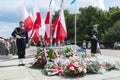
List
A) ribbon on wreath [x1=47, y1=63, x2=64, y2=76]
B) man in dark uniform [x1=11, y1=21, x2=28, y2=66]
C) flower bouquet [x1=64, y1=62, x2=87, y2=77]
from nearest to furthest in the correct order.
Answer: flower bouquet [x1=64, y1=62, x2=87, y2=77] → ribbon on wreath [x1=47, y1=63, x2=64, y2=76] → man in dark uniform [x1=11, y1=21, x2=28, y2=66]

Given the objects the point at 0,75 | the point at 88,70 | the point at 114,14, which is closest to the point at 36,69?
the point at 0,75

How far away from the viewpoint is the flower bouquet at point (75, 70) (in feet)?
30.9

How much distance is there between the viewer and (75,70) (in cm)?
943

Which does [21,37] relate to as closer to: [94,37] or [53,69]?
[53,69]

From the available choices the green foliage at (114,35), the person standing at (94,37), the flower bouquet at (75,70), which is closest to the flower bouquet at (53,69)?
the flower bouquet at (75,70)

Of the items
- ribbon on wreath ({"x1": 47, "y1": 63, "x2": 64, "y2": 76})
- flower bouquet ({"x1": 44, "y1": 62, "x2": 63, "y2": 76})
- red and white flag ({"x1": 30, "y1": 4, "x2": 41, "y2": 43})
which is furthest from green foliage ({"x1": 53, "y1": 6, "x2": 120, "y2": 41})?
ribbon on wreath ({"x1": 47, "y1": 63, "x2": 64, "y2": 76})

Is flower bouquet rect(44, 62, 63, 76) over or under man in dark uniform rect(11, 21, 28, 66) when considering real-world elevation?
under

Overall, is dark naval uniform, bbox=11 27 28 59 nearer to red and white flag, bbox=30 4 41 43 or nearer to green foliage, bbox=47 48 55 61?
green foliage, bbox=47 48 55 61

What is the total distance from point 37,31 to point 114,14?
5156 cm

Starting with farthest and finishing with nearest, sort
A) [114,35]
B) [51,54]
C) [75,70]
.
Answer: [114,35]
[51,54]
[75,70]

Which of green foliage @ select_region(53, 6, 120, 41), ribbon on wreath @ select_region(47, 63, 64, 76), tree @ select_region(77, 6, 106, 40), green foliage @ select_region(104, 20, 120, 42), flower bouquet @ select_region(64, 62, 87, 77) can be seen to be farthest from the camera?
tree @ select_region(77, 6, 106, 40)

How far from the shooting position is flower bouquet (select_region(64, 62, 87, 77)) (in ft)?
30.9

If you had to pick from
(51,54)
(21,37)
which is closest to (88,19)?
(21,37)

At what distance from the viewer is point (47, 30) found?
16.3 m
